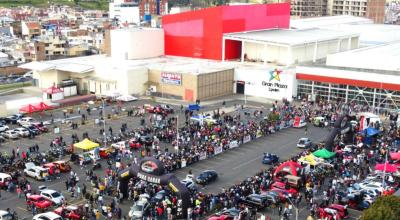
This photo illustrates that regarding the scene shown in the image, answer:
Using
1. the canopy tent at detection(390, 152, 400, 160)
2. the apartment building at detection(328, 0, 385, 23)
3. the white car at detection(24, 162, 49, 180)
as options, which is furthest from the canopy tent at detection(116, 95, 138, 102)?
the apartment building at detection(328, 0, 385, 23)

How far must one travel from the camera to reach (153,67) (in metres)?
53.5

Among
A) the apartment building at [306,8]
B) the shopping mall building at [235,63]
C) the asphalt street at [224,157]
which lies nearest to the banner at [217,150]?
the asphalt street at [224,157]

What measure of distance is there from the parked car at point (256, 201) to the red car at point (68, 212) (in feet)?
25.1

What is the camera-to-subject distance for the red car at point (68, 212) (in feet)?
74.4

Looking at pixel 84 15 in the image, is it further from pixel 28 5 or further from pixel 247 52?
pixel 247 52

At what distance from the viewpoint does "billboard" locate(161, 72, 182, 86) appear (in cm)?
5022

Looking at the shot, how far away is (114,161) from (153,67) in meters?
23.3

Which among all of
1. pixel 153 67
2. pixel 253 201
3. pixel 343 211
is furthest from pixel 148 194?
pixel 153 67

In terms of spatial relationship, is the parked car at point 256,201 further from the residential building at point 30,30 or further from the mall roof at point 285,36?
the residential building at point 30,30

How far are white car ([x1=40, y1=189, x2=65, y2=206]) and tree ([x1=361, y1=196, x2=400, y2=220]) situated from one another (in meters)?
14.3

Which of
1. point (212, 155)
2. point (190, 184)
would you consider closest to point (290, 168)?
point (190, 184)

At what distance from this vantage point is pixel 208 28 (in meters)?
58.6

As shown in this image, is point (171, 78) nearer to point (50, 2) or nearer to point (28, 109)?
point (28, 109)

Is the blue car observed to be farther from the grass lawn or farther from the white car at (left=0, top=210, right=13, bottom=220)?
the grass lawn
